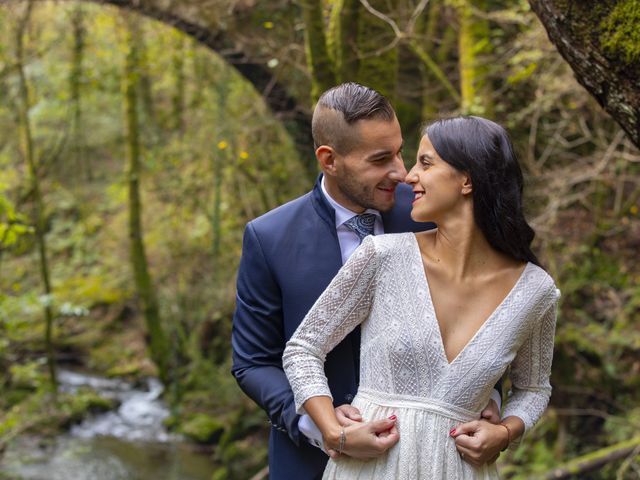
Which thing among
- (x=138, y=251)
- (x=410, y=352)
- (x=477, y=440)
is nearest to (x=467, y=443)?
(x=477, y=440)

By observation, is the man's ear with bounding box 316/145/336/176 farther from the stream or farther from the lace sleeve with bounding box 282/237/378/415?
the stream

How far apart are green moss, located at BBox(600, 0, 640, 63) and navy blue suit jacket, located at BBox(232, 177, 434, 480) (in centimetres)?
78

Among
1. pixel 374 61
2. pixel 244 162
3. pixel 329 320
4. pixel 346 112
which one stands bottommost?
pixel 244 162

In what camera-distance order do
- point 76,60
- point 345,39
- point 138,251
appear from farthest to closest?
point 138,251
point 76,60
point 345,39

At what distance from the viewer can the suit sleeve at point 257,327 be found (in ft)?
8.09

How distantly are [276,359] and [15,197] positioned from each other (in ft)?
37.1

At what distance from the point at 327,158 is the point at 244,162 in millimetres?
6455

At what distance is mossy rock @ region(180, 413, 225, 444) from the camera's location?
10789 millimetres

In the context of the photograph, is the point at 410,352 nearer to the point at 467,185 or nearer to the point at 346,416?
the point at 346,416

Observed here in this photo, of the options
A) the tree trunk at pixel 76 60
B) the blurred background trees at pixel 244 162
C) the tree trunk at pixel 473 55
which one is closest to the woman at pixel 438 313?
the blurred background trees at pixel 244 162

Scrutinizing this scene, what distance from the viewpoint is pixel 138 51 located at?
34.9ft

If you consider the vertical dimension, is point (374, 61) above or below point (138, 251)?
above

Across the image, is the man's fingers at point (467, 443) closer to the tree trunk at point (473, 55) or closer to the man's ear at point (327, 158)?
the man's ear at point (327, 158)

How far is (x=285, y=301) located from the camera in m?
2.45
